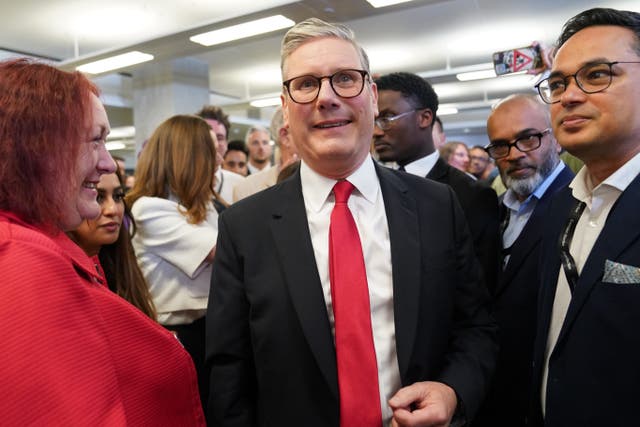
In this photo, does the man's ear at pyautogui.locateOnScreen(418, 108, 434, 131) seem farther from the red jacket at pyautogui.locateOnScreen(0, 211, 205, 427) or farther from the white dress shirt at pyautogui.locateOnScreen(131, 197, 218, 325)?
the red jacket at pyautogui.locateOnScreen(0, 211, 205, 427)

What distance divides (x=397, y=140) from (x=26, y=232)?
6.05 ft

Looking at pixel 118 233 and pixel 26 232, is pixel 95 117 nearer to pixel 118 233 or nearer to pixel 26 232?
pixel 26 232

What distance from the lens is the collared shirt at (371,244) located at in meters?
1.19

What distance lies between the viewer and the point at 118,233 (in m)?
1.87

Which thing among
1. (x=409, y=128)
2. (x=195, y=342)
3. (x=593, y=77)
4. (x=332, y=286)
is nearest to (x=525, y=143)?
(x=409, y=128)

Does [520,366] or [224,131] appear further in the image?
[224,131]

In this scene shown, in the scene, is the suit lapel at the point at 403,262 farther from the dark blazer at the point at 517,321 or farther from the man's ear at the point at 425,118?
the man's ear at the point at 425,118

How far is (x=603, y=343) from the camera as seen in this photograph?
1.15 m

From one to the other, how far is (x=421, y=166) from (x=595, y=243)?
1.22 m

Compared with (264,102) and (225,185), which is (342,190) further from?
(264,102)

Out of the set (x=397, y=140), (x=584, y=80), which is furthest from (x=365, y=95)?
(x=397, y=140)

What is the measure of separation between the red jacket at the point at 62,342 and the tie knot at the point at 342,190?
23.1 inches

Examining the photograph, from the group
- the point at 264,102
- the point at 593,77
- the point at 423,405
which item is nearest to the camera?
the point at 423,405

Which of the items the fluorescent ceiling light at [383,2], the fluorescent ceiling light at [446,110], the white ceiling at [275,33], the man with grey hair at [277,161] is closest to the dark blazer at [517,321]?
the man with grey hair at [277,161]
